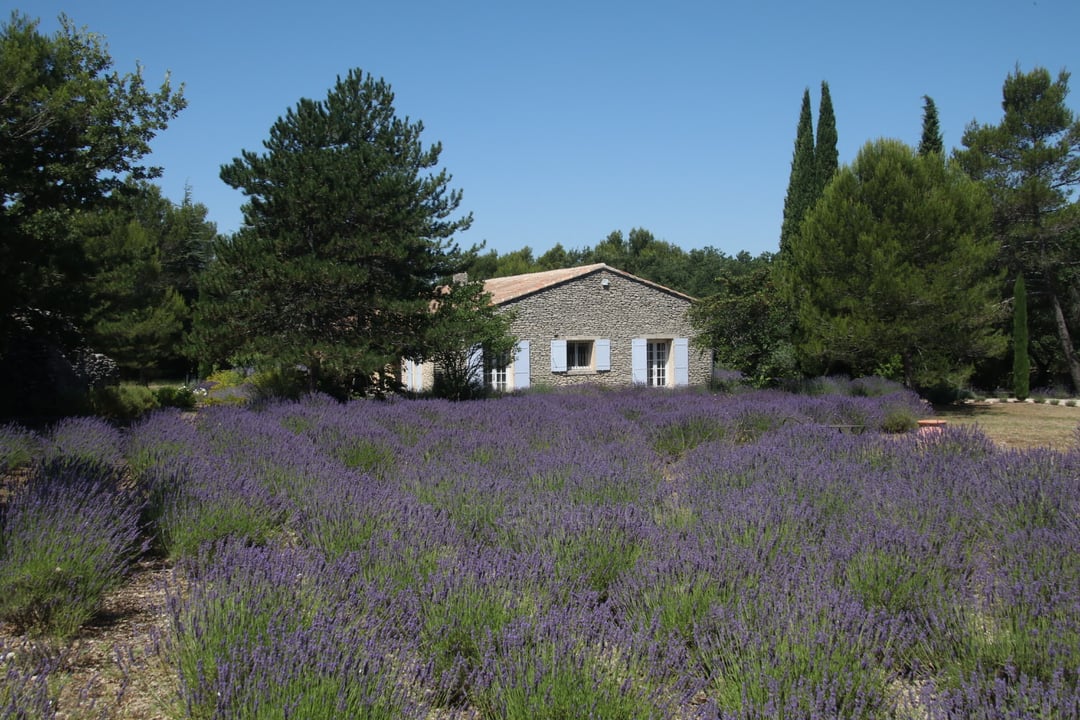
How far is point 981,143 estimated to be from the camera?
21.4 metres

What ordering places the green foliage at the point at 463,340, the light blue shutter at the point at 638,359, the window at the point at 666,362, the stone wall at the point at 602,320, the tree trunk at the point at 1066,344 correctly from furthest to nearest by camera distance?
1. the tree trunk at the point at 1066,344
2. the window at the point at 666,362
3. the light blue shutter at the point at 638,359
4. the stone wall at the point at 602,320
5. the green foliage at the point at 463,340

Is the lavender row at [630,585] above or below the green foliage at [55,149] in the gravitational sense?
below

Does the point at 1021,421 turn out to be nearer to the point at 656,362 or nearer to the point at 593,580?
the point at 656,362

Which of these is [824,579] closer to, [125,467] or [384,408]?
[125,467]

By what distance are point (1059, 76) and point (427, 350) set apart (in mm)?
20013

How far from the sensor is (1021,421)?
13.5 m

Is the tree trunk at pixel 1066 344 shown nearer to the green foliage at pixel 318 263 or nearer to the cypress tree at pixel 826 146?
the cypress tree at pixel 826 146

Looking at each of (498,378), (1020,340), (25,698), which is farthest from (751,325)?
(25,698)

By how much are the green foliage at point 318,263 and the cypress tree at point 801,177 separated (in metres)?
12.9

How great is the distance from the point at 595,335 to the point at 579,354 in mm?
927

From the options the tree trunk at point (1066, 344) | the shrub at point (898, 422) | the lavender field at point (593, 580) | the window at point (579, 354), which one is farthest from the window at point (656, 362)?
the lavender field at point (593, 580)

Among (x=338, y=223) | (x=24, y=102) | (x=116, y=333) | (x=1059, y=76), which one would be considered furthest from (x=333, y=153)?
(x=1059, y=76)

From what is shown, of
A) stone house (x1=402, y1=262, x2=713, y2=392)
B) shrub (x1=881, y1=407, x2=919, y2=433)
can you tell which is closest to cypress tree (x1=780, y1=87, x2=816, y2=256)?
stone house (x1=402, y1=262, x2=713, y2=392)

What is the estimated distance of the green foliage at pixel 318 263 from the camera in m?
10.9
